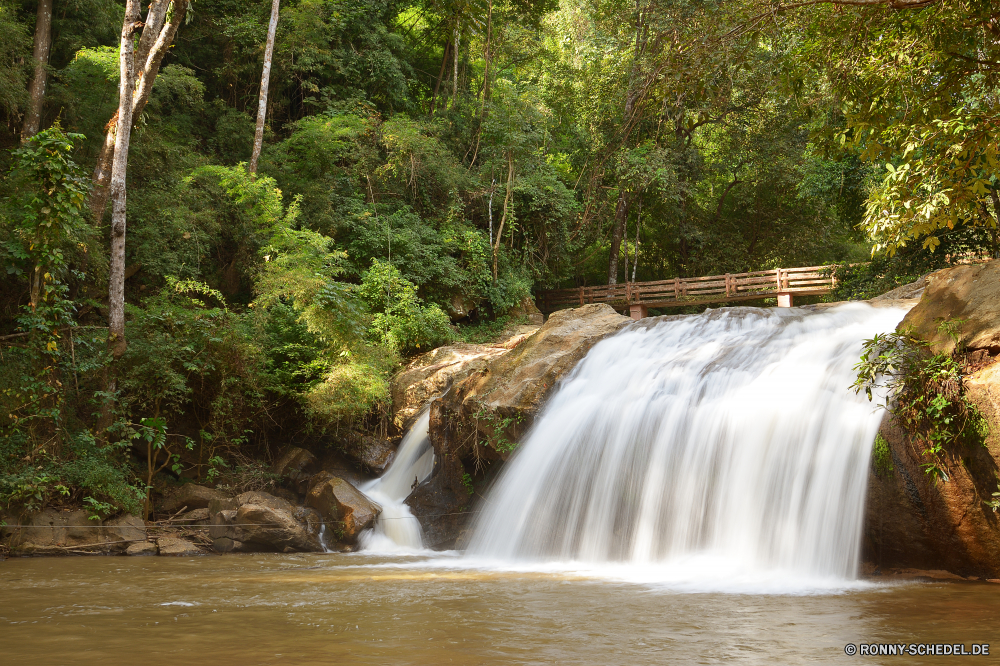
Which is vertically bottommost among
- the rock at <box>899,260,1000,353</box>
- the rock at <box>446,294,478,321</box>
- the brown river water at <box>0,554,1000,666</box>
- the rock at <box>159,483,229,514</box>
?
the rock at <box>159,483,229,514</box>

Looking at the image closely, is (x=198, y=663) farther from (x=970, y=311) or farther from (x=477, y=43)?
(x=477, y=43)

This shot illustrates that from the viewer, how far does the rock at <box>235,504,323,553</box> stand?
10.3 m

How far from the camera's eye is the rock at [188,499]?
1179 cm

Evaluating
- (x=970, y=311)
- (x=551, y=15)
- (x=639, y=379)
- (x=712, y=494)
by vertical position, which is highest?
(x=551, y=15)

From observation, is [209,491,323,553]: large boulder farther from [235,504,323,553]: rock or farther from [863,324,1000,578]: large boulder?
[863,324,1000,578]: large boulder

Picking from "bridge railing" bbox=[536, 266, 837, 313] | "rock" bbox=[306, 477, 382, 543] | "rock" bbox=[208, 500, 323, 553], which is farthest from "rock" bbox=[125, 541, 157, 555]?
"bridge railing" bbox=[536, 266, 837, 313]

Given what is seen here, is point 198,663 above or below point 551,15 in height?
below

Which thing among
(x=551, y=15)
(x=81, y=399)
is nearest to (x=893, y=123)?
A: (x=81, y=399)

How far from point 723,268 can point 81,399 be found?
25.3 meters

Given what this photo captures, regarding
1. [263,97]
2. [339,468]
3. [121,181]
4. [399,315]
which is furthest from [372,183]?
[339,468]

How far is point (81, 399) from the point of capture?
12.0m

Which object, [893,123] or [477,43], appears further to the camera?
[477,43]

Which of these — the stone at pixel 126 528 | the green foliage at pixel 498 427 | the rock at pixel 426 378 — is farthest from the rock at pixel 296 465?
the green foliage at pixel 498 427

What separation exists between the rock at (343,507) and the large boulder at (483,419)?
861 mm
